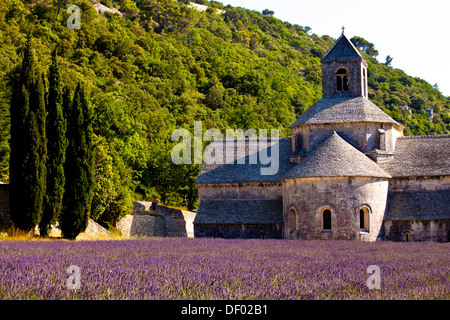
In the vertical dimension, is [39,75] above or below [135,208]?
above

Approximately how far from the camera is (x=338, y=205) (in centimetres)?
3938

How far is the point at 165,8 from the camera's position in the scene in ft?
460

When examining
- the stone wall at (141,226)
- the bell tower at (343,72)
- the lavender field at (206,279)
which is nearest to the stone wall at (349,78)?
the bell tower at (343,72)

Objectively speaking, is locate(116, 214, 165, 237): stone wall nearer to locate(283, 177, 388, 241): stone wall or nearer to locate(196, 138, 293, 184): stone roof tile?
locate(196, 138, 293, 184): stone roof tile

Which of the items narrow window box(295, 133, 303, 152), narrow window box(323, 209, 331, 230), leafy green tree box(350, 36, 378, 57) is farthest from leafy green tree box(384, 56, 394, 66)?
narrow window box(323, 209, 331, 230)

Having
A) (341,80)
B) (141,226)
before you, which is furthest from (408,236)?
(141,226)

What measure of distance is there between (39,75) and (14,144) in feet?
13.2

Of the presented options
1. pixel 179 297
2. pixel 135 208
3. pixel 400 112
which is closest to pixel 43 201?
pixel 135 208

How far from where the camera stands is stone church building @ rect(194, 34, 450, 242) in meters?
39.7

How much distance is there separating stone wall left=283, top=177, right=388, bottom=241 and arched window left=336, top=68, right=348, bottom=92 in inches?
436

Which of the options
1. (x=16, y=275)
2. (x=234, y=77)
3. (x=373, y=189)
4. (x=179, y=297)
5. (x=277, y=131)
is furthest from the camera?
(x=234, y=77)

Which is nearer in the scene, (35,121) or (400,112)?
(35,121)

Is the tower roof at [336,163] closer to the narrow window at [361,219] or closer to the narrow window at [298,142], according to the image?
the narrow window at [361,219]

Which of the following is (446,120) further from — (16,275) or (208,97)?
(16,275)
